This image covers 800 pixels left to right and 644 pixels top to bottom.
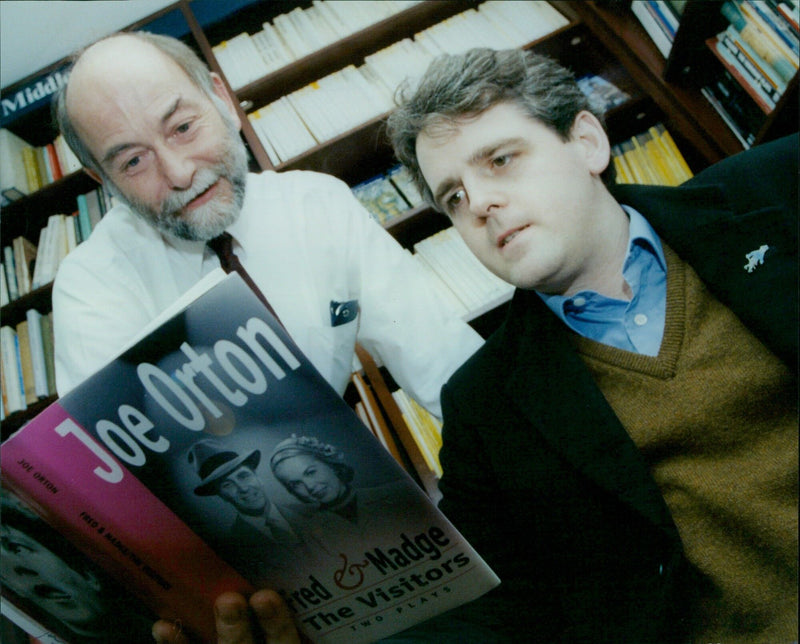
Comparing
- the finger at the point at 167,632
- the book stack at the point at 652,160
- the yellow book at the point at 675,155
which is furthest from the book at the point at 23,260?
the yellow book at the point at 675,155

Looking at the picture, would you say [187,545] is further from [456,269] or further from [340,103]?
[340,103]

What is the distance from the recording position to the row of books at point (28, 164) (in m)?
1.49

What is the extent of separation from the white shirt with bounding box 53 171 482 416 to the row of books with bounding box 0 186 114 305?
47cm

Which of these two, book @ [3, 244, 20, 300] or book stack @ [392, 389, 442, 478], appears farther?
book @ [3, 244, 20, 300]

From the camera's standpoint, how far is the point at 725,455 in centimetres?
74

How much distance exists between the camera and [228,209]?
3.32 feet

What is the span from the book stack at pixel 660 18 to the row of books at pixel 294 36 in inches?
28.4

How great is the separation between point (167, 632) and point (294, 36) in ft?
5.49

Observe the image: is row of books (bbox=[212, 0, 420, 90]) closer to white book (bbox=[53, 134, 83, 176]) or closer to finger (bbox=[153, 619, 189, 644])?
white book (bbox=[53, 134, 83, 176])

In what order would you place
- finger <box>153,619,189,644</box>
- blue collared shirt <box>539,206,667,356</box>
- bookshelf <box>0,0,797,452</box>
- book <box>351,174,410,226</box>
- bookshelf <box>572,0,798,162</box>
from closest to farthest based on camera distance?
finger <box>153,619,189,644</box> → blue collared shirt <box>539,206,667,356</box> → bookshelf <box>572,0,798,162</box> → bookshelf <box>0,0,797,452</box> → book <box>351,174,410,226</box>

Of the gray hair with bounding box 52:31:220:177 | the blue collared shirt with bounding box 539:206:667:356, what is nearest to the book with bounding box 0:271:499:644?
the blue collared shirt with bounding box 539:206:667:356

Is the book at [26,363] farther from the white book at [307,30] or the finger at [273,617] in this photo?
the white book at [307,30]

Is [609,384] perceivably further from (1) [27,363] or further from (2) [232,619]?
(1) [27,363]

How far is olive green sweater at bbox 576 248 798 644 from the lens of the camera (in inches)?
27.8
